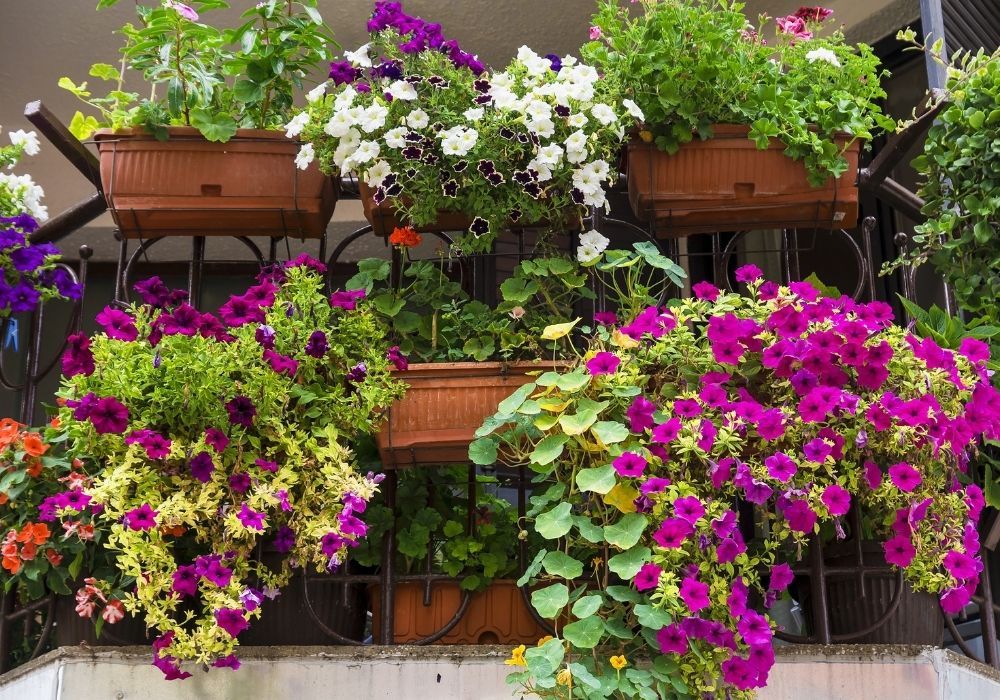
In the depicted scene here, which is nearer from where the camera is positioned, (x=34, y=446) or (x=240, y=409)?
(x=240, y=409)

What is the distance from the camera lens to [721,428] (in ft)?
8.95

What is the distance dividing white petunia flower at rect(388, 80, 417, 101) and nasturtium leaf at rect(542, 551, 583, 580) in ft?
3.93

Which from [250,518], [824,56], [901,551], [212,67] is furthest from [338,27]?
[901,551]

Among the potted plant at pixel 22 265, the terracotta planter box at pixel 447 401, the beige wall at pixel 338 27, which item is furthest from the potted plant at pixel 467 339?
the beige wall at pixel 338 27

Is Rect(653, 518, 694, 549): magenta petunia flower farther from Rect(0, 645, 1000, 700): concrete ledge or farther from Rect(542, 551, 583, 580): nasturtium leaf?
Rect(0, 645, 1000, 700): concrete ledge

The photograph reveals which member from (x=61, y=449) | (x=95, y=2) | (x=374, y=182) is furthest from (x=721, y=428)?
(x=95, y=2)

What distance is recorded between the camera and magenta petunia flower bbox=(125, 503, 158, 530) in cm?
276

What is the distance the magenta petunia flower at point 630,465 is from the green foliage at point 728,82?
94cm

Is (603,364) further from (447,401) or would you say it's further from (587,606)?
(587,606)

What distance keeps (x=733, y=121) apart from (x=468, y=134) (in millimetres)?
732

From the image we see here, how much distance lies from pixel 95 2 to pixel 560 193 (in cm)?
279

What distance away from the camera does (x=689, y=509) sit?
265 centimetres

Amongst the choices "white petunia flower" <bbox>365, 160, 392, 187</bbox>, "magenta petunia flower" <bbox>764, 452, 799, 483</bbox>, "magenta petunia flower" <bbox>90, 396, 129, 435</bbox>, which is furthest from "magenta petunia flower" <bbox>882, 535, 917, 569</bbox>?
"magenta petunia flower" <bbox>90, 396, 129, 435</bbox>

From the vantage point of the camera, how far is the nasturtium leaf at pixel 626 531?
105 inches
